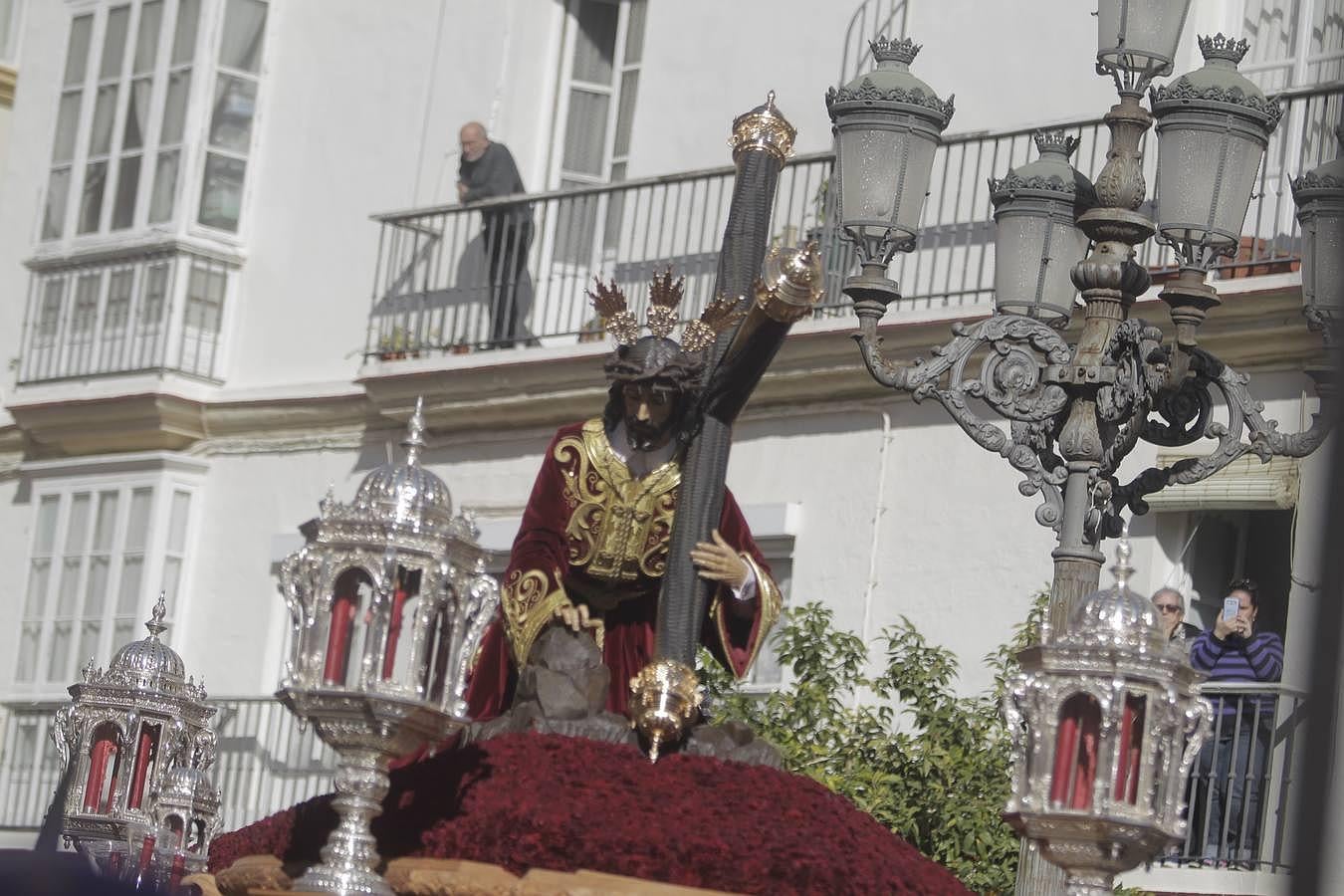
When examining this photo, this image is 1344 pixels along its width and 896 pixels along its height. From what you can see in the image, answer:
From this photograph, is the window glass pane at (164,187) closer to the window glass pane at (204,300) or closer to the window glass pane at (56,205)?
the window glass pane at (204,300)

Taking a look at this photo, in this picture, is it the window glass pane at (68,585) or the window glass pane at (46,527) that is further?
the window glass pane at (46,527)

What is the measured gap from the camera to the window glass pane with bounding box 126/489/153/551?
61.0ft

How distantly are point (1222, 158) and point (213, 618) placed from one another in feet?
37.9

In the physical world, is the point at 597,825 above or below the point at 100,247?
below

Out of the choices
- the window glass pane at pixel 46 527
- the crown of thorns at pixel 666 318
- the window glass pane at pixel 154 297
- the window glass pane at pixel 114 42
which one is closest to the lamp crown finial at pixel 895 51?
the crown of thorns at pixel 666 318

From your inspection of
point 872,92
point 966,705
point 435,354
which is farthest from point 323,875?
point 435,354

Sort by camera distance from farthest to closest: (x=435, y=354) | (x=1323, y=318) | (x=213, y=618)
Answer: (x=213, y=618) → (x=435, y=354) → (x=1323, y=318)

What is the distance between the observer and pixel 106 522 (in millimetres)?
18797

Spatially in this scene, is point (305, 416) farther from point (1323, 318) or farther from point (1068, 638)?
point (1068, 638)

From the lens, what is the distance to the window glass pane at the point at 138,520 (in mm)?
18578

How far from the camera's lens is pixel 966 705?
13.0 m

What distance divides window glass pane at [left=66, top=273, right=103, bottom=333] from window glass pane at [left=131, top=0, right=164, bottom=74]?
153 centimetres

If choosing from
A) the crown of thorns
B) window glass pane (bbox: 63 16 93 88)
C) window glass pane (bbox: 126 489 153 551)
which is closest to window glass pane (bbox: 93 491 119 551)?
window glass pane (bbox: 126 489 153 551)

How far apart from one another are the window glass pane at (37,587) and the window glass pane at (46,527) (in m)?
0.09
